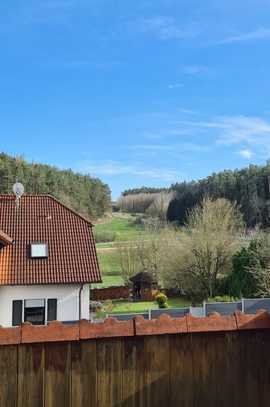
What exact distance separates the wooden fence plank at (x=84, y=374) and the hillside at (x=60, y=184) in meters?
54.2

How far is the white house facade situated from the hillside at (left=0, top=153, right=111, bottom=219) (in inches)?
1499

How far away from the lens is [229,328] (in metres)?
2.09

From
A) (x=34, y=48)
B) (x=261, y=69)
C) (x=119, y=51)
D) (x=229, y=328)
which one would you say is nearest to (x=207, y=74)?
(x=261, y=69)

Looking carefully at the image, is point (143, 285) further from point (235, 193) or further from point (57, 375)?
point (57, 375)

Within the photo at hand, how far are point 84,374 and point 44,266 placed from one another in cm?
1422

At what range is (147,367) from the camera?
202 centimetres

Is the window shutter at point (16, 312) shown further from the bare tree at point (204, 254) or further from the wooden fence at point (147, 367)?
the wooden fence at point (147, 367)

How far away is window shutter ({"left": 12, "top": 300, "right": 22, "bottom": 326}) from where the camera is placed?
1457 cm

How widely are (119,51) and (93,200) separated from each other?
58.5 m

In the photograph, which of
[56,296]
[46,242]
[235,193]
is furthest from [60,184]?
[56,296]

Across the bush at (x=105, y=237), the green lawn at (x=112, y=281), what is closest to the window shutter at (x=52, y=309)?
the green lawn at (x=112, y=281)

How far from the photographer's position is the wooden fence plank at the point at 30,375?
1.88 m

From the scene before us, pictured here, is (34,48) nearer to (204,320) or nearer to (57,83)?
(57,83)

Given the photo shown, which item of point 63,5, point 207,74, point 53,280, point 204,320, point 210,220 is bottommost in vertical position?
point 53,280
